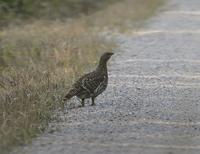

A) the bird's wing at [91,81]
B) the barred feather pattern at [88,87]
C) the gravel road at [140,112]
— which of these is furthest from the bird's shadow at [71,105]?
the bird's wing at [91,81]

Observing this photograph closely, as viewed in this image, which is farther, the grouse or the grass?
the grouse

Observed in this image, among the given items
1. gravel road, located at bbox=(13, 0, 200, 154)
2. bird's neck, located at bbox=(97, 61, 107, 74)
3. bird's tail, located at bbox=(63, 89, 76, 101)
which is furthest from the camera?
bird's neck, located at bbox=(97, 61, 107, 74)

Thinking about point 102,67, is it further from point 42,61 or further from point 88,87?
point 42,61

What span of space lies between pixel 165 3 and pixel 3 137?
21.9 meters

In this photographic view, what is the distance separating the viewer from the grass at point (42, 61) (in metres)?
9.76

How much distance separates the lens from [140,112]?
10.7 metres

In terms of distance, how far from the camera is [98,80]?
36.0 feet

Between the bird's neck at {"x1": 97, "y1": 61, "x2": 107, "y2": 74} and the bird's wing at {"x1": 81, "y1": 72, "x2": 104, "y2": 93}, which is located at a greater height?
the bird's neck at {"x1": 97, "y1": 61, "x2": 107, "y2": 74}

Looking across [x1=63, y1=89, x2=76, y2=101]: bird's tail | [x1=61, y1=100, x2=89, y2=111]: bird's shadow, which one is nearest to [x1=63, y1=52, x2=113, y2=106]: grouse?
[x1=63, y1=89, x2=76, y2=101]: bird's tail

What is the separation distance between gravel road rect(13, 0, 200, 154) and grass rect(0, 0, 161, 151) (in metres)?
Result: 0.26

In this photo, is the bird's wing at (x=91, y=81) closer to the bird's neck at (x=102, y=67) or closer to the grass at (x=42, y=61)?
the bird's neck at (x=102, y=67)

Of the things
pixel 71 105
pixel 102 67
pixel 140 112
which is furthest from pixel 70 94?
pixel 140 112

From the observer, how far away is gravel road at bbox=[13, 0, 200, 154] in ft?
28.9

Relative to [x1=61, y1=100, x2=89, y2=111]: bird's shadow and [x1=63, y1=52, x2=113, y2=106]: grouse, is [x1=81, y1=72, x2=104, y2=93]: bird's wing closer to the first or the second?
[x1=63, y1=52, x2=113, y2=106]: grouse
